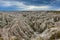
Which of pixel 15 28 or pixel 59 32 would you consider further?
pixel 15 28

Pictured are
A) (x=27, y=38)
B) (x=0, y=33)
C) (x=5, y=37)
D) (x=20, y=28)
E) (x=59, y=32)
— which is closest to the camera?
(x=59, y=32)

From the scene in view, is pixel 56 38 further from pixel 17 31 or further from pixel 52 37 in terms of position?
pixel 17 31

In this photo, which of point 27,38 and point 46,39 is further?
point 27,38

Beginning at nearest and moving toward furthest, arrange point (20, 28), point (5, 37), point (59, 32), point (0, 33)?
point (59, 32) < point (5, 37) < point (0, 33) < point (20, 28)

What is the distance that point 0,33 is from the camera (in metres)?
11.1

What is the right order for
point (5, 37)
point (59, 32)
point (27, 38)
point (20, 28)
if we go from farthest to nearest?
point (20, 28)
point (27, 38)
point (5, 37)
point (59, 32)

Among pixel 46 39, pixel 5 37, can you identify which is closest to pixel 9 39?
pixel 5 37

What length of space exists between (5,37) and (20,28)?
3.74m

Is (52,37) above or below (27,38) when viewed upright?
above

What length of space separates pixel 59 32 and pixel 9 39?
2721 millimetres

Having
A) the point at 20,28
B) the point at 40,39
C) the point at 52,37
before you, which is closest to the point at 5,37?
the point at 40,39

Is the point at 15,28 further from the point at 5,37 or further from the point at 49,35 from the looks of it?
the point at 49,35

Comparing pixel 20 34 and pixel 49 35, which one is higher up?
pixel 49 35

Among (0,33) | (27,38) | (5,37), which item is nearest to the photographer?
(5,37)
